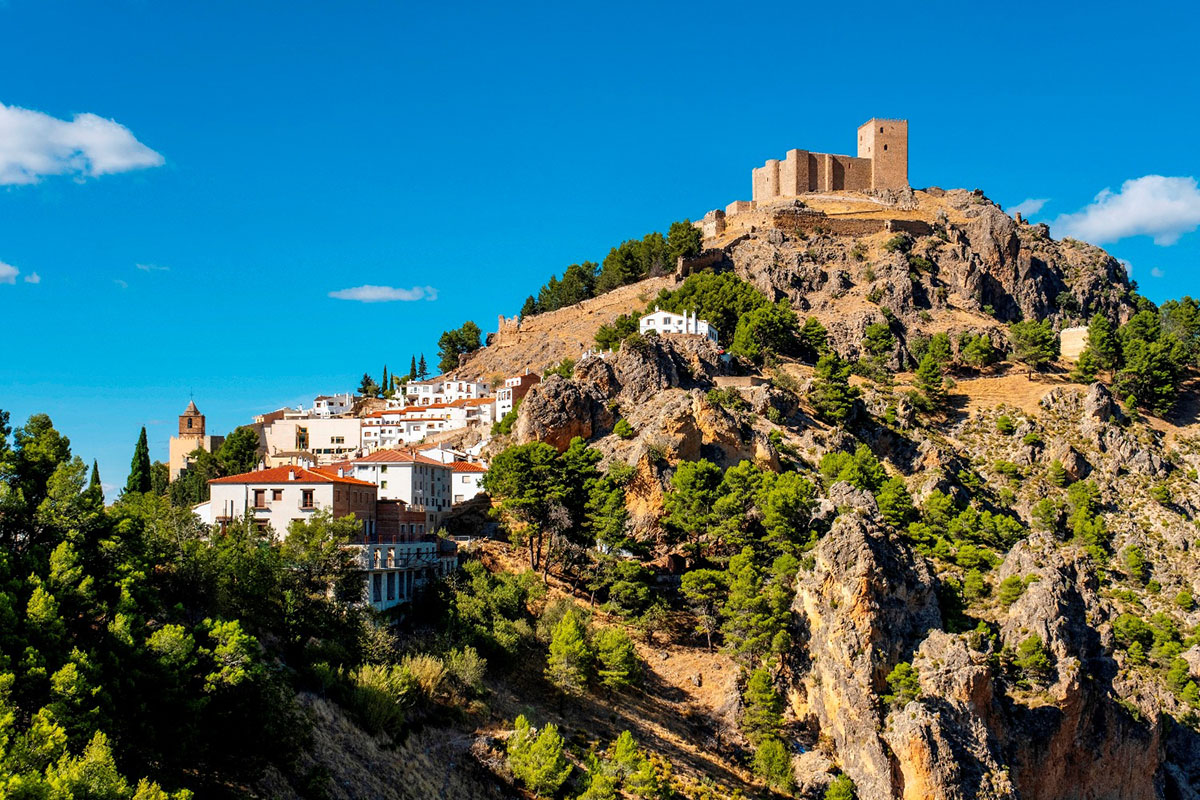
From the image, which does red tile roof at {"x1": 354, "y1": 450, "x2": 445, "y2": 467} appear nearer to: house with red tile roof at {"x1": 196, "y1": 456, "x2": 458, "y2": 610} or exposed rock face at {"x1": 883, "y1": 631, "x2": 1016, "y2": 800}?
house with red tile roof at {"x1": 196, "y1": 456, "x2": 458, "y2": 610}

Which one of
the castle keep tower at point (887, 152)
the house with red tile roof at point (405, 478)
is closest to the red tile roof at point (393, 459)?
the house with red tile roof at point (405, 478)

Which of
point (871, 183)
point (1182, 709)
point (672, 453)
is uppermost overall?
point (871, 183)

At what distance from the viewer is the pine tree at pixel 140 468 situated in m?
78.6

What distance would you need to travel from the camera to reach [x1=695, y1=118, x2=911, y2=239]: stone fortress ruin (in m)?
130

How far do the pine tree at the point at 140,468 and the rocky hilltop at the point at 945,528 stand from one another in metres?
29.5

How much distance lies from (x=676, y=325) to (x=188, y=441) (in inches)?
1797

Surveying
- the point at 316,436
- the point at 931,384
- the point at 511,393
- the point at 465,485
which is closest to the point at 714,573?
the point at 465,485

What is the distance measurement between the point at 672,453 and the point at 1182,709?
107 ft

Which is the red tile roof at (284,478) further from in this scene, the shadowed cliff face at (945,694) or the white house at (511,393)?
the white house at (511,393)

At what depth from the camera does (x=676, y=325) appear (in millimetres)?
93562

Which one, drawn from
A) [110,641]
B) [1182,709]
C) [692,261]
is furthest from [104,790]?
[692,261]

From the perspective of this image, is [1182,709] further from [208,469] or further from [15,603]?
[208,469]

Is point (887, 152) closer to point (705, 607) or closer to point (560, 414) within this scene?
point (560, 414)

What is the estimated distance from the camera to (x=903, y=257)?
113m
